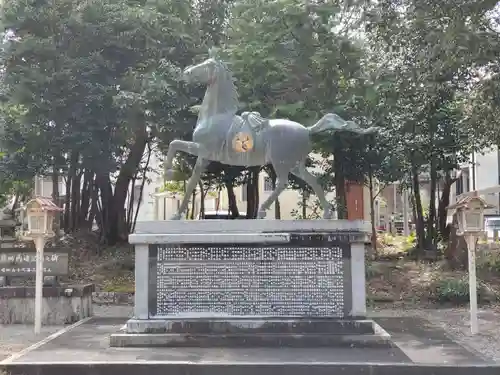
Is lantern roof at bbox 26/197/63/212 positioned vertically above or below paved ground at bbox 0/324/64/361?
above

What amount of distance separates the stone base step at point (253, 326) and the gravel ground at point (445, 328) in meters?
1.54

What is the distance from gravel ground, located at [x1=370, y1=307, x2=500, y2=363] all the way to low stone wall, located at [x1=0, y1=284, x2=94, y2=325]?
5.39 meters

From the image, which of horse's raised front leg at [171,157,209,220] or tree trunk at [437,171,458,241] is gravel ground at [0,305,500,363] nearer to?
horse's raised front leg at [171,157,209,220]

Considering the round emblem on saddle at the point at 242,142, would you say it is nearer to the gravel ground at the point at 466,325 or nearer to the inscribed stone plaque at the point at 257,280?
the inscribed stone plaque at the point at 257,280

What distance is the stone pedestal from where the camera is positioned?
7.90 meters

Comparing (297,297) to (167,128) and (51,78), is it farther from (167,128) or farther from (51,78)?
(51,78)

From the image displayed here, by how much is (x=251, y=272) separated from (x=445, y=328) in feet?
12.0

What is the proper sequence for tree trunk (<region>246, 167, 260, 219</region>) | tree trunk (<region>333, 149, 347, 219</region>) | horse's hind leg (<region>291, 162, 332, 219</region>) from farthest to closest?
tree trunk (<region>246, 167, 260, 219</region>), tree trunk (<region>333, 149, 347, 219</region>), horse's hind leg (<region>291, 162, 332, 219</region>)

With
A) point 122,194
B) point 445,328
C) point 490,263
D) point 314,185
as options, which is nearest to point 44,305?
point 314,185

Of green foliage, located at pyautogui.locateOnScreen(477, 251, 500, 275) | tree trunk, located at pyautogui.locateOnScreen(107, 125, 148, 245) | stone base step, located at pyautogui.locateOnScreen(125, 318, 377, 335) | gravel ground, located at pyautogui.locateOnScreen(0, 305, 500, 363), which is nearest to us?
stone base step, located at pyautogui.locateOnScreen(125, 318, 377, 335)

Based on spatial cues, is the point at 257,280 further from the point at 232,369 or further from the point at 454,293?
the point at 454,293

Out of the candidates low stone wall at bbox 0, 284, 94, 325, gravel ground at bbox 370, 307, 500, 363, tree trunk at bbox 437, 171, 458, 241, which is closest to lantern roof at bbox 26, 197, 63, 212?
low stone wall at bbox 0, 284, 94, 325

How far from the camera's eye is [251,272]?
7.95 meters

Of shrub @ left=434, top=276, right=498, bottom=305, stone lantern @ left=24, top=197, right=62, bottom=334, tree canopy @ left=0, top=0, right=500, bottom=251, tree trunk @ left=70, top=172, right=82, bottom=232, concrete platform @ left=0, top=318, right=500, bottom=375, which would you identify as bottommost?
concrete platform @ left=0, top=318, right=500, bottom=375
